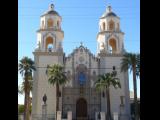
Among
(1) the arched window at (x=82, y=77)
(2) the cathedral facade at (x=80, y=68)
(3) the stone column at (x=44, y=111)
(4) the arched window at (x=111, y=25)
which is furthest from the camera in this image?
(4) the arched window at (x=111, y=25)

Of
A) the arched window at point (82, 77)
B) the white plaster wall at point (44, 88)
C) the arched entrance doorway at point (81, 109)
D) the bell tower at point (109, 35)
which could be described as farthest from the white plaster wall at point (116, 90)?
the white plaster wall at point (44, 88)

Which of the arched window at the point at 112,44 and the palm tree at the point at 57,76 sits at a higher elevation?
the arched window at the point at 112,44

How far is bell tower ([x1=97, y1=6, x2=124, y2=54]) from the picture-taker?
54.4 m

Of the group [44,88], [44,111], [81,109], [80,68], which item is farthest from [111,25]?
[44,111]

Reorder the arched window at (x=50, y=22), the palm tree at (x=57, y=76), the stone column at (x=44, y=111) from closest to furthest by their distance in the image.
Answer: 1. the stone column at (x=44, y=111)
2. the palm tree at (x=57, y=76)
3. the arched window at (x=50, y=22)

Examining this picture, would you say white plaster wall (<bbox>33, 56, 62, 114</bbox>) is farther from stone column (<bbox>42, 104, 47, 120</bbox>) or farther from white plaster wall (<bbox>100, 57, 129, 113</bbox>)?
white plaster wall (<bbox>100, 57, 129, 113</bbox>)

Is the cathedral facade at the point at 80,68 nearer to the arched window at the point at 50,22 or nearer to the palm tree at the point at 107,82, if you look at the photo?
the arched window at the point at 50,22

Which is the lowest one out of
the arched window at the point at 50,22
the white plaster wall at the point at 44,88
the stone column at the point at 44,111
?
the stone column at the point at 44,111

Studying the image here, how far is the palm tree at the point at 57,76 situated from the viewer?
158 feet

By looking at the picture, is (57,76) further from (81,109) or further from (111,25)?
(111,25)

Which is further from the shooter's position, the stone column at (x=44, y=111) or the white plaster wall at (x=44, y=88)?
the white plaster wall at (x=44, y=88)

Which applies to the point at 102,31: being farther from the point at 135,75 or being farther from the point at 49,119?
the point at 49,119
